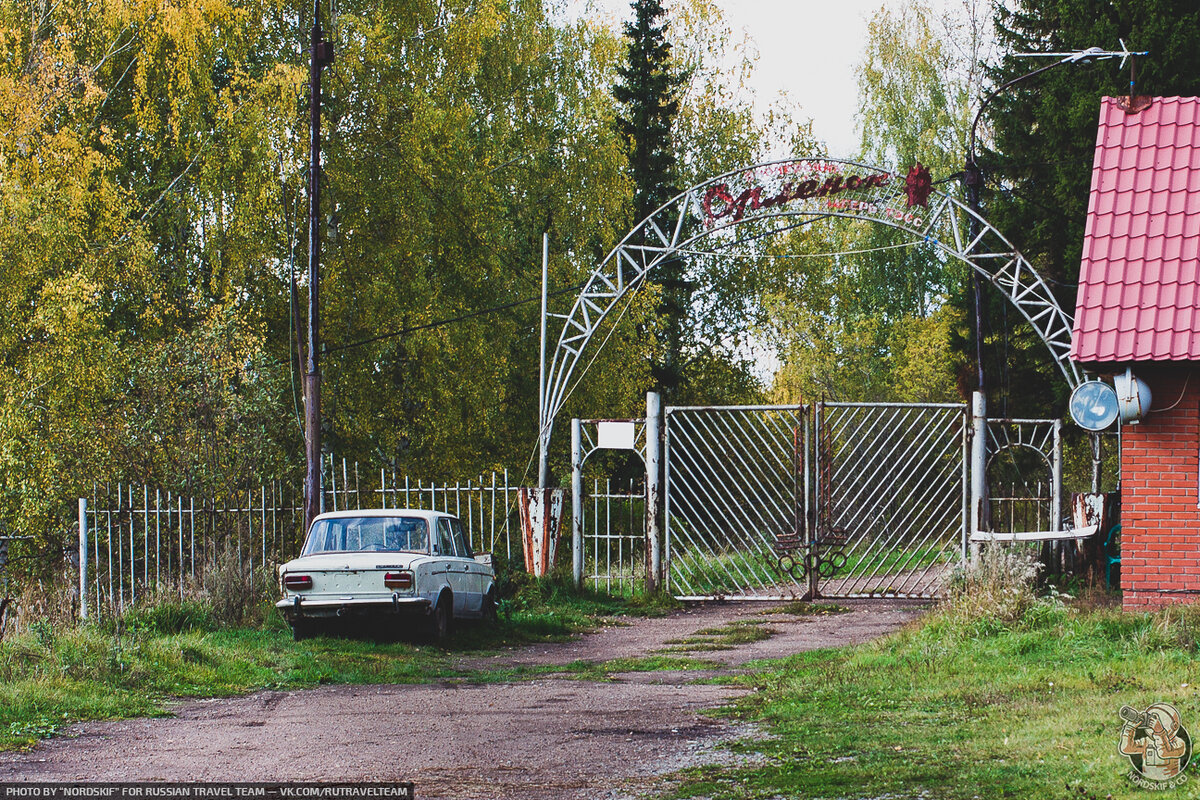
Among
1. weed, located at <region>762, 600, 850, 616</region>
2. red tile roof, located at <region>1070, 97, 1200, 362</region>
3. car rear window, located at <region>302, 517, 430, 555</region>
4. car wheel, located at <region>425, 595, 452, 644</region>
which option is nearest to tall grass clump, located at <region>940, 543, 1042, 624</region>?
red tile roof, located at <region>1070, 97, 1200, 362</region>

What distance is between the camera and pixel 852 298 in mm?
44000

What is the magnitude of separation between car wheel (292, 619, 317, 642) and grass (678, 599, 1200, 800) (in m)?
4.70

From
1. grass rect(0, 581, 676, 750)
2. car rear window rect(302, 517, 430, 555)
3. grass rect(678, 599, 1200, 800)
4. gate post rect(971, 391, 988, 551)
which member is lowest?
grass rect(0, 581, 676, 750)

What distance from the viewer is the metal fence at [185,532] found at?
16.4 metres

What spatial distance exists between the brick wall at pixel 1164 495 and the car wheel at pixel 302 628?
27.1 feet

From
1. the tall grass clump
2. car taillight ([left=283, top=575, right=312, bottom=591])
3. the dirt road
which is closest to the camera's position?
the dirt road

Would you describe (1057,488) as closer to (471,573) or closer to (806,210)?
(806,210)

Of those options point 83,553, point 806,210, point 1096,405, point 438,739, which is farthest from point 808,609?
point 438,739

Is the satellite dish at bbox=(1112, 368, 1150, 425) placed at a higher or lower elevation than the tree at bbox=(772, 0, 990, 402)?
lower

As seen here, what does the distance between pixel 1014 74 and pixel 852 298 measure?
46.4 feet

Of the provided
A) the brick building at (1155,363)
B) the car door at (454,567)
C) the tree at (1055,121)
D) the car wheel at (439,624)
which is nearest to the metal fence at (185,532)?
the car door at (454,567)

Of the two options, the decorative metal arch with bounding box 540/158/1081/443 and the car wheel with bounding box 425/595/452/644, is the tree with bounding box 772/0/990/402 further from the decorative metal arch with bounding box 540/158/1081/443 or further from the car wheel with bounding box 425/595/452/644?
the car wheel with bounding box 425/595/452/644

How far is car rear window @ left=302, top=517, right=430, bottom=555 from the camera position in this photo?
47.9ft

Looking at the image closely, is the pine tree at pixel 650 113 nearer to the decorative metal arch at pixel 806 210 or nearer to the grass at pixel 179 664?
the decorative metal arch at pixel 806 210
